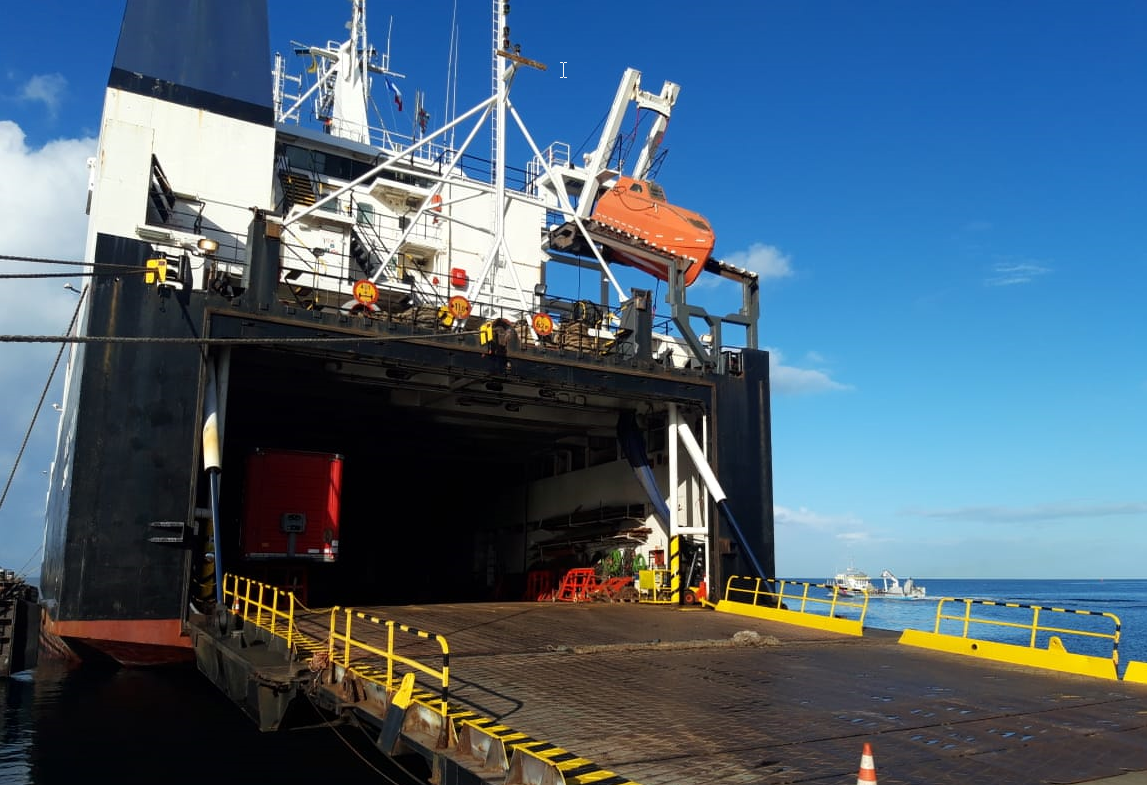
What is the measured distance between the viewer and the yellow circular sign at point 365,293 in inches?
765

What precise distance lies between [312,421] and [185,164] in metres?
9.23

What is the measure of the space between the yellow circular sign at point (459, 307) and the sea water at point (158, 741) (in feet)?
31.0

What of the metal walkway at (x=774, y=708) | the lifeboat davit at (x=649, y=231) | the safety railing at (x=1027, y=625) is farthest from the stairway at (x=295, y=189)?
the safety railing at (x=1027, y=625)

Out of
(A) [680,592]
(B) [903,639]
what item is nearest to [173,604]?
(A) [680,592]

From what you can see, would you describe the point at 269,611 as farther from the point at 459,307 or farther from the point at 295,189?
the point at 295,189

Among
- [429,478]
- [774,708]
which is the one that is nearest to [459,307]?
[774,708]

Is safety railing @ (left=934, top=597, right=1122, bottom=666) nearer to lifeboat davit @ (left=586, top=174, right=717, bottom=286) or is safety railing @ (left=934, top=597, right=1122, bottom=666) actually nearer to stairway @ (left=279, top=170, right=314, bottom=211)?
lifeboat davit @ (left=586, top=174, right=717, bottom=286)

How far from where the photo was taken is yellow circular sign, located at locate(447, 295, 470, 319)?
2005cm

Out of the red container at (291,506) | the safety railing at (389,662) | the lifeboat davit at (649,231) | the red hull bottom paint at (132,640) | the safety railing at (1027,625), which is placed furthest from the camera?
the lifeboat davit at (649,231)

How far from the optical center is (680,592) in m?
23.0

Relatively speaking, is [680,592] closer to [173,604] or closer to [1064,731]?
[173,604]

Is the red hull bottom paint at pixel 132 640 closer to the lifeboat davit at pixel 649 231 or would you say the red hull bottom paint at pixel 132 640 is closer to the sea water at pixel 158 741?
the sea water at pixel 158 741

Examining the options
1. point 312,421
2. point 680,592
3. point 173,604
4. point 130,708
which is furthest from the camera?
point 312,421

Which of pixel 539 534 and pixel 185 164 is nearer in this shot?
pixel 185 164
